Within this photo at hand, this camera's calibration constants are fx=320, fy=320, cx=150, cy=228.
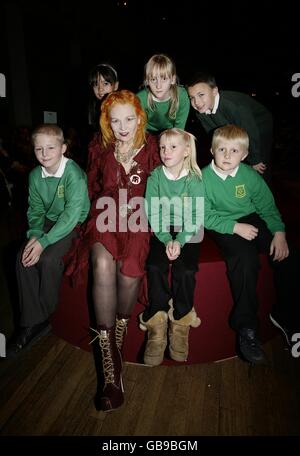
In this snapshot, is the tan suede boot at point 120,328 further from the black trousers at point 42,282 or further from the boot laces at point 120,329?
the black trousers at point 42,282

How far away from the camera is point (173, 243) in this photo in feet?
6.15

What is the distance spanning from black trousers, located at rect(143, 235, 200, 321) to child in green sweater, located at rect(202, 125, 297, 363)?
26 centimetres

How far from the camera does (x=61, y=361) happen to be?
82.7 inches

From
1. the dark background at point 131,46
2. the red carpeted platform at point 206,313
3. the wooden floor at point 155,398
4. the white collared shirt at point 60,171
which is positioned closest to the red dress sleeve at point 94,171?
the white collared shirt at point 60,171

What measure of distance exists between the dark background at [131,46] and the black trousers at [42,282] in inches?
191

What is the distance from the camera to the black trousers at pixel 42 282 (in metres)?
1.95

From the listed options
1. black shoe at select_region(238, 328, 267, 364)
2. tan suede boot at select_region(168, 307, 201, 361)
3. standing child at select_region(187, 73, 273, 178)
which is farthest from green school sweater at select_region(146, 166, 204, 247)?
standing child at select_region(187, 73, 273, 178)

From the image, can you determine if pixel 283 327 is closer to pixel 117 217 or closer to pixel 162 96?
pixel 117 217

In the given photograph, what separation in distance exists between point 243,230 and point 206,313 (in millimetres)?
558

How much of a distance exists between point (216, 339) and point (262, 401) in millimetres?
415

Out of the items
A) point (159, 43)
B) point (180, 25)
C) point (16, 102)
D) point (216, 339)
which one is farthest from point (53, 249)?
point (159, 43)

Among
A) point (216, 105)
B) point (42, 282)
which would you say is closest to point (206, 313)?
point (42, 282)

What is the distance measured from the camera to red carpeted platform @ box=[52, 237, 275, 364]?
1.93 meters

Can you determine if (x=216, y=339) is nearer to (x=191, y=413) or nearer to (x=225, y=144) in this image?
(x=191, y=413)
